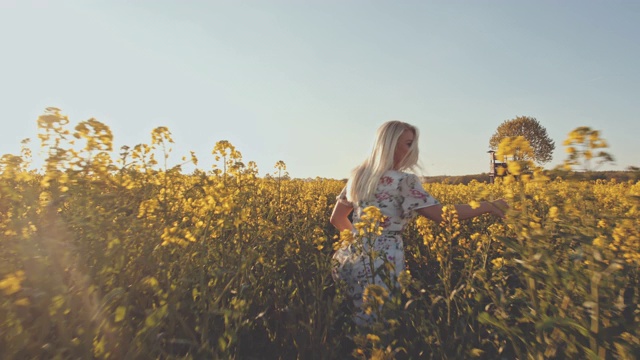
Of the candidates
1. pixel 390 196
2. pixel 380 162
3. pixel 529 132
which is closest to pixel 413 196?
pixel 390 196

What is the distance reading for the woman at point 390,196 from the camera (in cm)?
315

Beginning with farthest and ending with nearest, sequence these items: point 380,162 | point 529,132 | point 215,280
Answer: point 529,132 < point 380,162 < point 215,280

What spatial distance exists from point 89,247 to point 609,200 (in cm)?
844

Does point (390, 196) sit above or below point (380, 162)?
below

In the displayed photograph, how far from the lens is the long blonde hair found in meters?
3.26

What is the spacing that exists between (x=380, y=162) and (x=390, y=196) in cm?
30

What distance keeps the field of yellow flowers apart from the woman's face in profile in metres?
0.99

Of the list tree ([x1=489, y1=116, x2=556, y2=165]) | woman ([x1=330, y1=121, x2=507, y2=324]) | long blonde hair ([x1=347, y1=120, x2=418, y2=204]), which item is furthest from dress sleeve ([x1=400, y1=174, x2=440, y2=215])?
tree ([x1=489, y1=116, x2=556, y2=165])

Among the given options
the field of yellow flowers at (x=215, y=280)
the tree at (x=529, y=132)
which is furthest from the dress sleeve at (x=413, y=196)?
the tree at (x=529, y=132)

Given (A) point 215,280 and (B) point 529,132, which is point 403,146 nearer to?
(A) point 215,280

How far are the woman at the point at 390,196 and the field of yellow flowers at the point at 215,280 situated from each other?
1.42ft

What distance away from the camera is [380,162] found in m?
3.29

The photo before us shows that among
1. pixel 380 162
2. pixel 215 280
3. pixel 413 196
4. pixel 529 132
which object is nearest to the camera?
pixel 215 280

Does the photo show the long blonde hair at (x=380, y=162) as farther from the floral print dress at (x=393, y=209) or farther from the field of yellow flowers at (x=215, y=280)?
the field of yellow flowers at (x=215, y=280)
